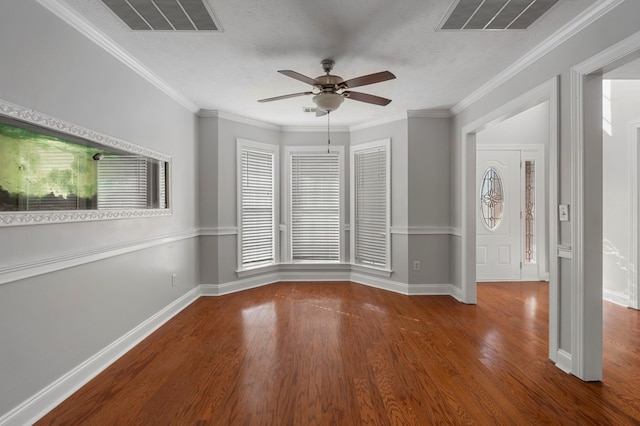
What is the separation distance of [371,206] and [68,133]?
4.14 m

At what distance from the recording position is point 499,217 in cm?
575

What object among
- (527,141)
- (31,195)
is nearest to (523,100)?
(527,141)

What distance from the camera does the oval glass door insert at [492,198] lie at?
5758 mm

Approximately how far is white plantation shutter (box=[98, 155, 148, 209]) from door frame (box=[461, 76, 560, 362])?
148 inches

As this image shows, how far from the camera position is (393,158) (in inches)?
202

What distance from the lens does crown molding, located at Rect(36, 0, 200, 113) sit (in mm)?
2217

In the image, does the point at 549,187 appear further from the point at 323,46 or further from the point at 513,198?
the point at 323,46

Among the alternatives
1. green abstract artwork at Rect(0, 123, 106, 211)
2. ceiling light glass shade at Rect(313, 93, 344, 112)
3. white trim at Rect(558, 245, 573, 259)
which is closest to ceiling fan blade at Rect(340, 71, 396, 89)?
ceiling light glass shade at Rect(313, 93, 344, 112)

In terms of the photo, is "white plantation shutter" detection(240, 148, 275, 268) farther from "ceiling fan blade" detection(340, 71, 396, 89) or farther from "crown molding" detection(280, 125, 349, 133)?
"ceiling fan blade" detection(340, 71, 396, 89)

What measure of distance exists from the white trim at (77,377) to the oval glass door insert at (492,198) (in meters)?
5.27

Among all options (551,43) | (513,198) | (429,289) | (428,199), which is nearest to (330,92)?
(551,43)

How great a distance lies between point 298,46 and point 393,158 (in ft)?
8.81

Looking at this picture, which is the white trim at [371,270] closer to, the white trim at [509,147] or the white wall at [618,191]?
the white trim at [509,147]

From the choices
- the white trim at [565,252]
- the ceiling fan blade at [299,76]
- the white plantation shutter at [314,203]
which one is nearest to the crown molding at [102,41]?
the ceiling fan blade at [299,76]
